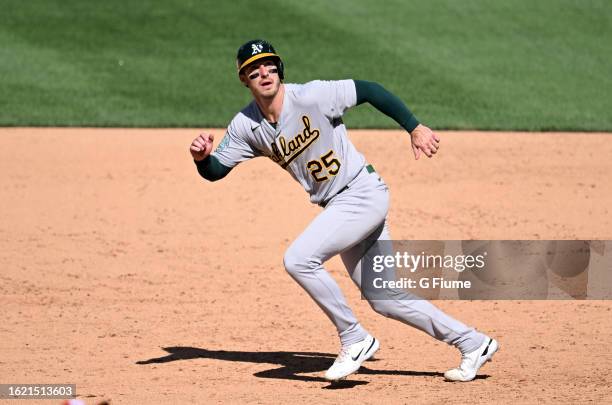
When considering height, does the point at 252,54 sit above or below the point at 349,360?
above

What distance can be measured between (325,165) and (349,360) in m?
1.07

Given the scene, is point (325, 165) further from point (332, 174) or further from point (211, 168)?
point (211, 168)

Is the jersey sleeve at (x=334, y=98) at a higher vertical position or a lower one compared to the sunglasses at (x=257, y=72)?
lower

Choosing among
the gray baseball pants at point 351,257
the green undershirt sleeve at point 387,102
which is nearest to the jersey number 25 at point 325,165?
the gray baseball pants at point 351,257

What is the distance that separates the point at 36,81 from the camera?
13.6 m

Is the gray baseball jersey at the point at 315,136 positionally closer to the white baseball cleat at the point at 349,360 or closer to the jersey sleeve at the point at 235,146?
the jersey sleeve at the point at 235,146

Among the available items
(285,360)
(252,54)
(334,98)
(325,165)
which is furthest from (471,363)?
(252,54)

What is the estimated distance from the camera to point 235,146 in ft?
21.5

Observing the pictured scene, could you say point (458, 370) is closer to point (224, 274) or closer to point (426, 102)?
point (224, 274)

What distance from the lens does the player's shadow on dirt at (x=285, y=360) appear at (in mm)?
6723

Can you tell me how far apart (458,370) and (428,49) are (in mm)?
8633

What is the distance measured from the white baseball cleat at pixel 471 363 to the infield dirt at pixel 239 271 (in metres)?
0.06

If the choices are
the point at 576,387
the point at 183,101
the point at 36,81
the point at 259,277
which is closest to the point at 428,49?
the point at 183,101

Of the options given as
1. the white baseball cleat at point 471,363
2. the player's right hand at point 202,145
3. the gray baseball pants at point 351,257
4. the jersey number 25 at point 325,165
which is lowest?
the white baseball cleat at point 471,363
